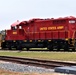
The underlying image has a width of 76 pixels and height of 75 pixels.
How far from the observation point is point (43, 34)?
36.3 m

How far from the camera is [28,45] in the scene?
122 ft

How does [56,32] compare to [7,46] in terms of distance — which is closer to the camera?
[56,32]

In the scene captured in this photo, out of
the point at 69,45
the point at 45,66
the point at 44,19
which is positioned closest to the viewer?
the point at 45,66

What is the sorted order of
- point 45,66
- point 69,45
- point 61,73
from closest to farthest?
point 61,73
point 45,66
point 69,45

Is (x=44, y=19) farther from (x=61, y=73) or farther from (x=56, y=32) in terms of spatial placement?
(x=61, y=73)

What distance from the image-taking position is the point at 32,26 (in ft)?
122

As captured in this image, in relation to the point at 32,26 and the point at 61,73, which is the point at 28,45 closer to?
the point at 32,26

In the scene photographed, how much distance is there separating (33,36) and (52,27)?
312cm

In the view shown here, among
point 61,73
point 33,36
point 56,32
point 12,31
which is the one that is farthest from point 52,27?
point 61,73

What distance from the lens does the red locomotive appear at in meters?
34.4

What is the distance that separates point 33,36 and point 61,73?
25.0 meters

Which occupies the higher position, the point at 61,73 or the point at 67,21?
the point at 67,21

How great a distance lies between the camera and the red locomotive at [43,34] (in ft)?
113

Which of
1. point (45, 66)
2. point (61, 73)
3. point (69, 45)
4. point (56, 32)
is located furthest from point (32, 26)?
point (61, 73)
